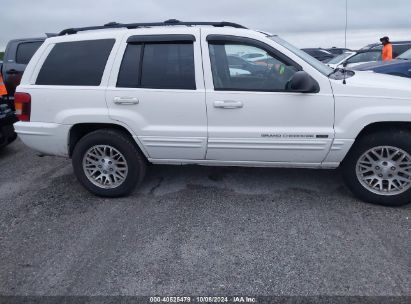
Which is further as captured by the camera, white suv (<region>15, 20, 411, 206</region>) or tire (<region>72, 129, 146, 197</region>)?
tire (<region>72, 129, 146, 197</region>)

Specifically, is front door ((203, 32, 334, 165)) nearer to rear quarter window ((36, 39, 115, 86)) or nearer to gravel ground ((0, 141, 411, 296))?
gravel ground ((0, 141, 411, 296))

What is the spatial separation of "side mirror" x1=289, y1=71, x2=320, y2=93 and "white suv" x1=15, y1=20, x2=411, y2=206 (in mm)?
11

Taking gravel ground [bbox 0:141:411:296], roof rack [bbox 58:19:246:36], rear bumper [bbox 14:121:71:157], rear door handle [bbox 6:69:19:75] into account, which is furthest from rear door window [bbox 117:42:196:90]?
rear door handle [bbox 6:69:19:75]

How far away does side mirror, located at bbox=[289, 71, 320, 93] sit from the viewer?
11.7 ft

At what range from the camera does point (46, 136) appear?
166 inches

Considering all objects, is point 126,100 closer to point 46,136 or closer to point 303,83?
point 46,136

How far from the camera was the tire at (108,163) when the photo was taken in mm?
4145

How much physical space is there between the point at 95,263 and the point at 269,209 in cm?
180

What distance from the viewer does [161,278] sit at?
2.86m

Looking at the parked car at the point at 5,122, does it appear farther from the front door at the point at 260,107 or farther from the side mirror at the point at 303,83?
the side mirror at the point at 303,83

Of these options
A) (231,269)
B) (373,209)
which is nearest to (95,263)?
(231,269)

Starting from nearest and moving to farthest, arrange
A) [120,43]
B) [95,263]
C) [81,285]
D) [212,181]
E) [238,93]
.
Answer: [81,285]
[95,263]
[238,93]
[120,43]
[212,181]

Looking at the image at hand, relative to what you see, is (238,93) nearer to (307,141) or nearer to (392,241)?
(307,141)

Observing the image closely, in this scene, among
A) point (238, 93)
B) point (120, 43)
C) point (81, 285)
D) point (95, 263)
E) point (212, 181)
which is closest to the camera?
point (81, 285)
